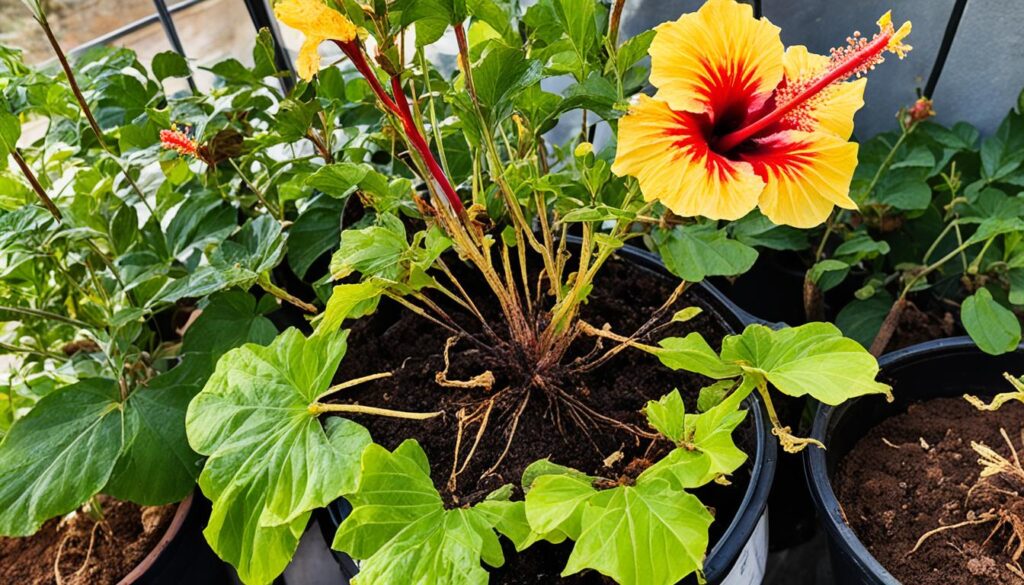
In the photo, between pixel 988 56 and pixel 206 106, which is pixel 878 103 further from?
pixel 206 106

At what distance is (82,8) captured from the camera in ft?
10.2

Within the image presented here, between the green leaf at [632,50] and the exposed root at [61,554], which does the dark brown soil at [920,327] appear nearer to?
the green leaf at [632,50]

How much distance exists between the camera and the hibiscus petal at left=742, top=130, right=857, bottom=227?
0.55m

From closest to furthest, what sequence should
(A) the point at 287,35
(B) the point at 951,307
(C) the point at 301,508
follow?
1. (C) the point at 301,508
2. (B) the point at 951,307
3. (A) the point at 287,35

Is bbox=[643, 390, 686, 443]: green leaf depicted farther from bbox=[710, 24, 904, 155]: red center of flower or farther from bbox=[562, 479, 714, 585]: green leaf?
bbox=[710, 24, 904, 155]: red center of flower

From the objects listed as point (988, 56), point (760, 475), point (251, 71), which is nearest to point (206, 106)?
point (251, 71)

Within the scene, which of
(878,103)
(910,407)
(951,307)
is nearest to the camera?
(910,407)

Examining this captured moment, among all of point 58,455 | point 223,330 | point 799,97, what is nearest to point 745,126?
point 799,97

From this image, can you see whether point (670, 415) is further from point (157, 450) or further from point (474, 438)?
point (157, 450)

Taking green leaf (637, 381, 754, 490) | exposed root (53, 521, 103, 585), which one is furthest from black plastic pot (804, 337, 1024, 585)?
exposed root (53, 521, 103, 585)

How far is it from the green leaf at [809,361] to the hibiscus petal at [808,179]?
106 mm

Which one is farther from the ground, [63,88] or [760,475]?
[63,88]

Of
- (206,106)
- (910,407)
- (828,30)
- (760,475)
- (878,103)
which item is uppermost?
(206,106)

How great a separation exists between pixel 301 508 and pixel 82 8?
337 centimetres
